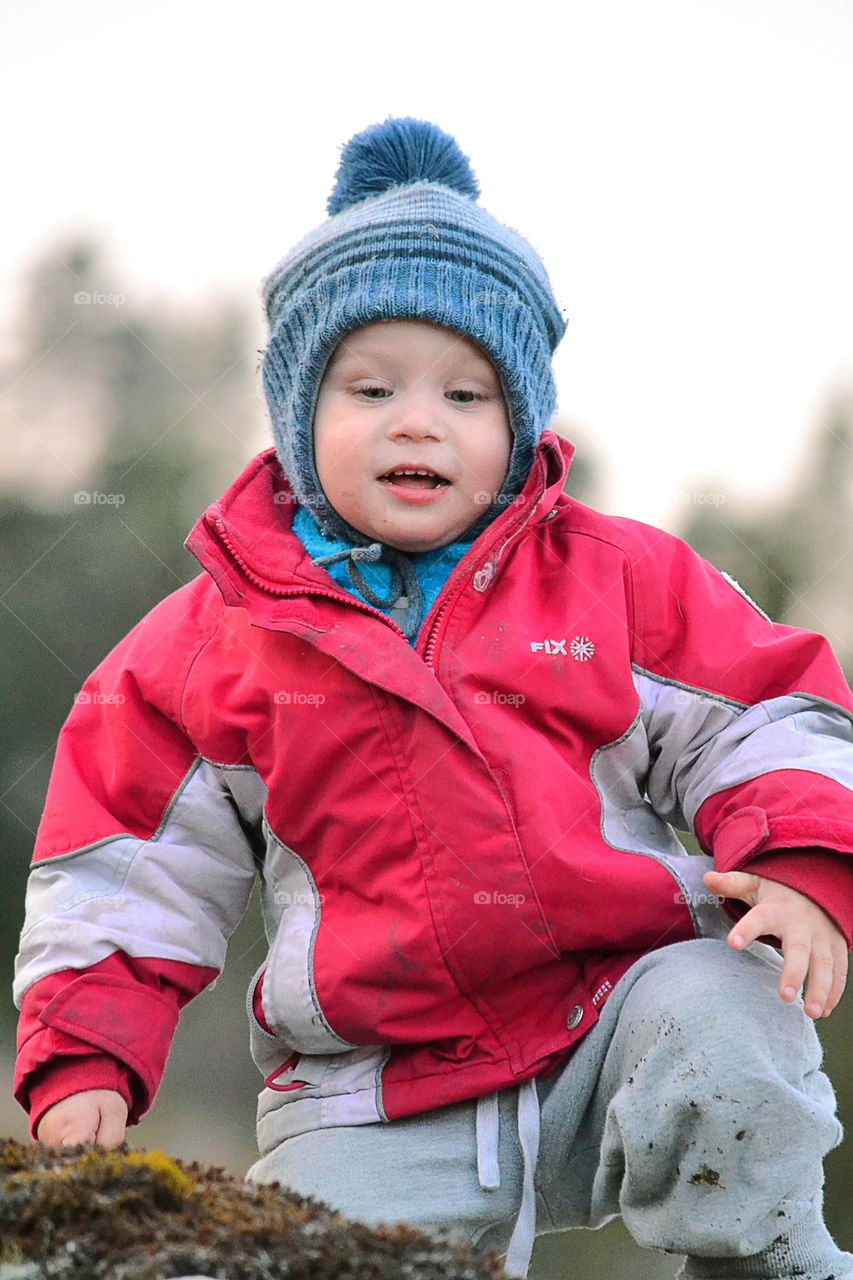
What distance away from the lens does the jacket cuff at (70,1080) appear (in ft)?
6.05

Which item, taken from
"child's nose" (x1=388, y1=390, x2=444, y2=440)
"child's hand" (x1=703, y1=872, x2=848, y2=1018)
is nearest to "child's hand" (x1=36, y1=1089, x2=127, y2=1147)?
"child's hand" (x1=703, y1=872, x2=848, y2=1018)

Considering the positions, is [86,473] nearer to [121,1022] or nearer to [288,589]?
[288,589]

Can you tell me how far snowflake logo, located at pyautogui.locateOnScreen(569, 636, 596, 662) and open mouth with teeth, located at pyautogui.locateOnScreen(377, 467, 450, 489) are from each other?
0.31m

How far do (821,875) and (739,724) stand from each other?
0.29 m

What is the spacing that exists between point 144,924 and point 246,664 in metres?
0.40

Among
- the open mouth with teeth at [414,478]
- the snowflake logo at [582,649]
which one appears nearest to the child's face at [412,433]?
the open mouth with teeth at [414,478]

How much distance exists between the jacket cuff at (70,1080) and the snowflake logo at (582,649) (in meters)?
0.86

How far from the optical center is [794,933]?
1676 mm

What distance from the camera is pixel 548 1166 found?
6.11 feet

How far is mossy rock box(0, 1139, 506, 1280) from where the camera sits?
1.00m

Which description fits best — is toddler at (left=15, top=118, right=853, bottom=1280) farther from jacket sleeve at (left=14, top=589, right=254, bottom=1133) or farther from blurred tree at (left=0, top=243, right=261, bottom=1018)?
blurred tree at (left=0, top=243, right=261, bottom=1018)

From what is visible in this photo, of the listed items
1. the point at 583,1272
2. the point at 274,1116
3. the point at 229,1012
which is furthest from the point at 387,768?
the point at 583,1272

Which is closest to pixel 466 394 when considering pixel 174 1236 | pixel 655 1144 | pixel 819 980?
pixel 819 980

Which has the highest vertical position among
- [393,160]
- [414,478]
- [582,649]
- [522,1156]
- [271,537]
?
[393,160]
